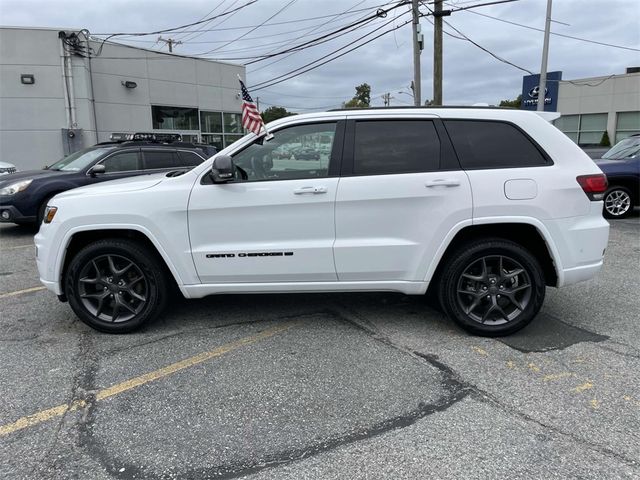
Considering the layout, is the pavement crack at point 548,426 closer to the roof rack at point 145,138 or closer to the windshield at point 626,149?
the roof rack at point 145,138

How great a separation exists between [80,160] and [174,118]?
1502 centimetres

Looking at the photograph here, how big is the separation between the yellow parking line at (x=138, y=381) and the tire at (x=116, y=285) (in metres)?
0.73

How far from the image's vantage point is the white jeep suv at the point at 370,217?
4.05 meters

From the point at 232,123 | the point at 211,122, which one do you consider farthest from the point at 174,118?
the point at 232,123

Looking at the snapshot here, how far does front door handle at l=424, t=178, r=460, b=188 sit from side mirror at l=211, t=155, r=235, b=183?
155cm

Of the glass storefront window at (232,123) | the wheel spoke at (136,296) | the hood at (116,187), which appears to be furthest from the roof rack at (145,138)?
the glass storefront window at (232,123)

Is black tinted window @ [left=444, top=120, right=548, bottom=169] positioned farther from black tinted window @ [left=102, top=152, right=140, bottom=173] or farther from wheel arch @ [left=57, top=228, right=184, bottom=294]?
black tinted window @ [left=102, top=152, right=140, bottom=173]

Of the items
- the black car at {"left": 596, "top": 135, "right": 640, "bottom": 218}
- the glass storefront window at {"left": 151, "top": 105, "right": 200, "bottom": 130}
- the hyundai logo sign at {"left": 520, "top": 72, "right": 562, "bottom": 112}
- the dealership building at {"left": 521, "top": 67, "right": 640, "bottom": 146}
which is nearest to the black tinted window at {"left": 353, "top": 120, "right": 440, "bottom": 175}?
the black car at {"left": 596, "top": 135, "right": 640, "bottom": 218}

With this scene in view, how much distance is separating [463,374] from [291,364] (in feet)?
4.10

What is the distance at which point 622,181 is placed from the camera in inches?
400

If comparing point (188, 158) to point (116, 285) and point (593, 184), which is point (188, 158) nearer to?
point (116, 285)

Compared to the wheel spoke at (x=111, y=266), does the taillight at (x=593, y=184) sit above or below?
above

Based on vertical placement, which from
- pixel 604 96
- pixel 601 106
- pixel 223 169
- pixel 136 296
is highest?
pixel 604 96

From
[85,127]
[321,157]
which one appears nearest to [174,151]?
[321,157]
